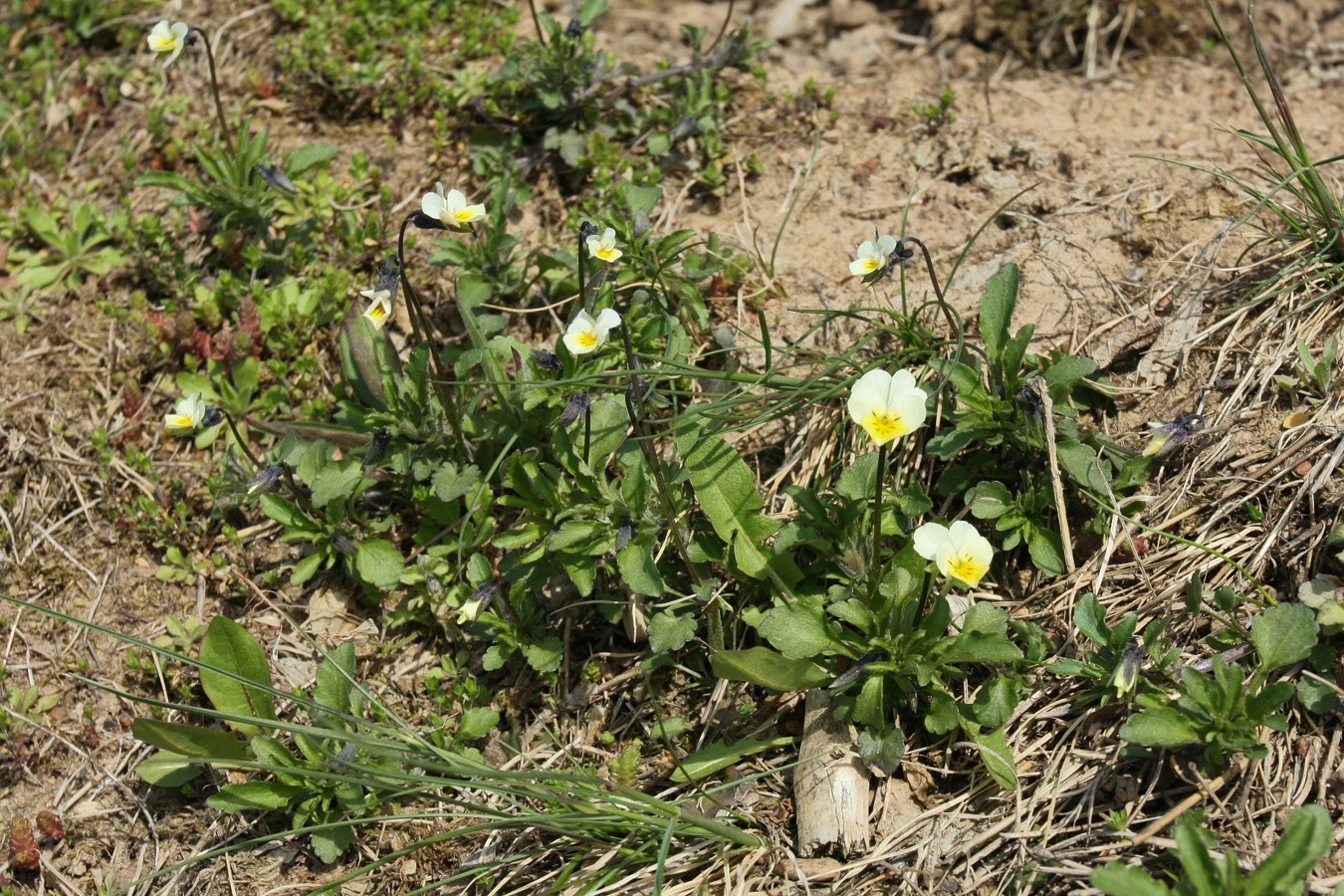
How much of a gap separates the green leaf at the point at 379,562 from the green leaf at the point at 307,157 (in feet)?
5.70

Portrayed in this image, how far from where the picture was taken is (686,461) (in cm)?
317

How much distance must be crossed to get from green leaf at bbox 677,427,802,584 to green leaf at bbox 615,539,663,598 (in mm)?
241

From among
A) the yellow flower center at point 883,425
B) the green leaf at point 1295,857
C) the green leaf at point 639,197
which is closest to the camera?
the green leaf at point 1295,857

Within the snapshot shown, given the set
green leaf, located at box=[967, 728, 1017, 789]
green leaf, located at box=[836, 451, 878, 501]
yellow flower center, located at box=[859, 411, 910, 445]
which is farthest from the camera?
green leaf, located at box=[836, 451, 878, 501]

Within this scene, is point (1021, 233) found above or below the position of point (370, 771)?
above

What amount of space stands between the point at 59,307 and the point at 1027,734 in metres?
4.10

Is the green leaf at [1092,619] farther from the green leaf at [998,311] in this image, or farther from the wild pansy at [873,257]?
the wild pansy at [873,257]

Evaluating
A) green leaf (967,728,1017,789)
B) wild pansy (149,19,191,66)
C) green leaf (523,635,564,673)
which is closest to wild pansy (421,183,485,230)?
green leaf (523,635,564,673)

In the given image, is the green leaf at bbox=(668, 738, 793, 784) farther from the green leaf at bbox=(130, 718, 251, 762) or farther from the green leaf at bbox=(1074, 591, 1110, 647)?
the green leaf at bbox=(130, 718, 251, 762)

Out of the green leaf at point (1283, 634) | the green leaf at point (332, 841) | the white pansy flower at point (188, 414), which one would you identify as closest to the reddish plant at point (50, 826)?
the green leaf at point (332, 841)

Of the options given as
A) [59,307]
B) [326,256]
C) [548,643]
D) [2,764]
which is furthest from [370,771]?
[59,307]

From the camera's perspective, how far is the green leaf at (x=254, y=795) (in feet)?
9.87

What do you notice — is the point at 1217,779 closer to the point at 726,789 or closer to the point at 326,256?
the point at 726,789

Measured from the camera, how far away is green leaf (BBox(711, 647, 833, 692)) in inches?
111
